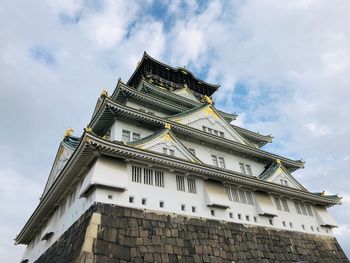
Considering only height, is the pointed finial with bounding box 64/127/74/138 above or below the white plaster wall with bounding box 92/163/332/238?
above

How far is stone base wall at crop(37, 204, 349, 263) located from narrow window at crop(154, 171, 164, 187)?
5.70 ft

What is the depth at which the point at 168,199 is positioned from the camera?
14516 millimetres

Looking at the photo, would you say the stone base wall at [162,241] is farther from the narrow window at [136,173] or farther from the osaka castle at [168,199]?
the narrow window at [136,173]

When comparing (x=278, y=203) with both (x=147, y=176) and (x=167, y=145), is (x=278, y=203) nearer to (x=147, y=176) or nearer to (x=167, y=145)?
(x=167, y=145)

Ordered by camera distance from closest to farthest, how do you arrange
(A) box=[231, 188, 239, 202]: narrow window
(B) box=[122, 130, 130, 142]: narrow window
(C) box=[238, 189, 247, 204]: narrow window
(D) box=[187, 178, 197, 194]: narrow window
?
1. (D) box=[187, 178, 197, 194]: narrow window
2. (B) box=[122, 130, 130, 142]: narrow window
3. (A) box=[231, 188, 239, 202]: narrow window
4. (C) box=[238, 189, 247, 204]: narrow window

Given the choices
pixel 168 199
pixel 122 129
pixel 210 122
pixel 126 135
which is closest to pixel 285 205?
pixel 210 122

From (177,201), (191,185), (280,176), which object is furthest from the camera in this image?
(280,176)

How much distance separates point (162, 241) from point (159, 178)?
3.45 m

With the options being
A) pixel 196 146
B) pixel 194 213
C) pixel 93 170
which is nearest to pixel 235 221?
pixel 194 213

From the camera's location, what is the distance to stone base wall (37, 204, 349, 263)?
37.2 ft

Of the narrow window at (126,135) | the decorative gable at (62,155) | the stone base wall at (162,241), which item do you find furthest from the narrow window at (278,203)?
the decorative gable at (62,155)

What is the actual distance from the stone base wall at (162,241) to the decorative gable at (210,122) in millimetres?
7763

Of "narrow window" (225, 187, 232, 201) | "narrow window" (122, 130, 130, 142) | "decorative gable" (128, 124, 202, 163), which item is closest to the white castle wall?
"narrow window" (225, 187, 232, 201)

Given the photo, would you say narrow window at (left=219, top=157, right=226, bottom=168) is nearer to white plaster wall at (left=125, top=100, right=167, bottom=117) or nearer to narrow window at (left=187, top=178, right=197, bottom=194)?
narrow window at (left=187, top=178, right=197, bottom=194)
